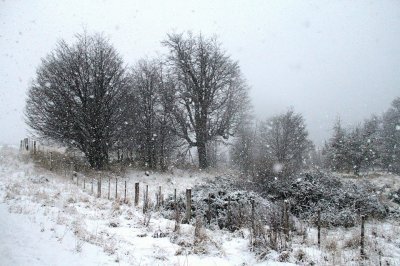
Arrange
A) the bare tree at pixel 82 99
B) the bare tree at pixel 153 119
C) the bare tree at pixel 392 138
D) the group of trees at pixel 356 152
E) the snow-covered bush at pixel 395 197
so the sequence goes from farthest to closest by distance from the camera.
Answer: the bare tree at pixel 392 138, the group of trees at pixel 356 152, the bare tree at pixel 153 119, the bare tree at pixel 82 99, the snow-covered bush at pixel 395 197

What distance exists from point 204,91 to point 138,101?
6148mm

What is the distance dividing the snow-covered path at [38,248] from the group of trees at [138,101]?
712 inches

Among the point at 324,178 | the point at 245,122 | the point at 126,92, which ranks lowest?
the point at 324,178

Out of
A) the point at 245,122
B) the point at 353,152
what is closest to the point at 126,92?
the point at 245,122

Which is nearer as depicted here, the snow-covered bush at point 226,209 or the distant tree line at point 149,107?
the snow-covered bush at point 226,209

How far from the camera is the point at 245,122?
100 feet

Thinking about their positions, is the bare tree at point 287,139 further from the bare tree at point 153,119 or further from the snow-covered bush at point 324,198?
the snow-covered bush at point 324,198

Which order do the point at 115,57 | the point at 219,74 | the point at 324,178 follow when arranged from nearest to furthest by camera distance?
the point at 324,178 → the point at 115,57 → the point at 219,74

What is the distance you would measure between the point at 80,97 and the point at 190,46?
11236mm

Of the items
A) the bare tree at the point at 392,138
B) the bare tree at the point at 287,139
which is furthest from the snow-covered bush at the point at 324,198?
the bare tree at the point at 392,138

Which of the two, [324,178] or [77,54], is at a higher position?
[77,54]

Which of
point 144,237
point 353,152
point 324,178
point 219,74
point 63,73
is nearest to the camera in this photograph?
Result: point 144,237

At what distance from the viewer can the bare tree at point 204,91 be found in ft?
96.8

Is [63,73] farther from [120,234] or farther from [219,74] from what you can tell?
[120,234]
